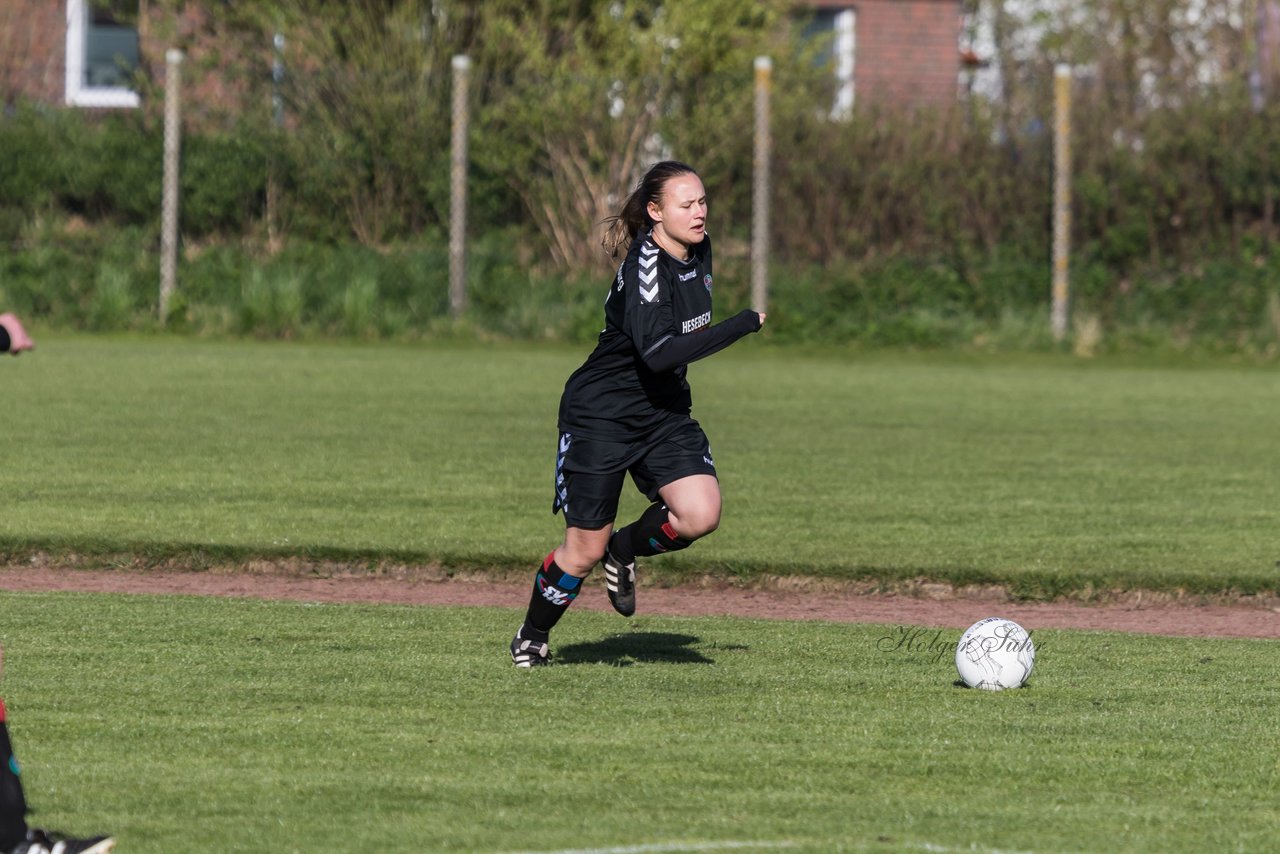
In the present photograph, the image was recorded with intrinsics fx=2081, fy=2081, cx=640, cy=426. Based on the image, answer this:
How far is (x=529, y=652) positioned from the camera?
24.6ft

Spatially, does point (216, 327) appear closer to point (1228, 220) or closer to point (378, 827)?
point (1228, 220)

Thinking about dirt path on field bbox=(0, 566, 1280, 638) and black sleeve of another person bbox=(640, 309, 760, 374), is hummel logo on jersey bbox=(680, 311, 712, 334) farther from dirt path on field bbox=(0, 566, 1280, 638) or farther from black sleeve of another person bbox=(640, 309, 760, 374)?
dirt path on field bbox=(0, 566, 1280, 638)

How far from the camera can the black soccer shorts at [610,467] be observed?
732 centimetres

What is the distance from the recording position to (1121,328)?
23.8 m

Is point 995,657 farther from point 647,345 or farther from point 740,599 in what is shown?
point 740,599

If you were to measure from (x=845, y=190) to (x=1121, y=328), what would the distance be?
3.53m

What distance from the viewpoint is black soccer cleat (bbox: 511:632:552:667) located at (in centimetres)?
748

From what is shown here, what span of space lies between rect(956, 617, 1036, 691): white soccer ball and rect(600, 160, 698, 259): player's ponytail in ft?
6.07

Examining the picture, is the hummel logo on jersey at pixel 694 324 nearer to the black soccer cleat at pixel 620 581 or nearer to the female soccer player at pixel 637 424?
the female soccer player at pixel 637 424

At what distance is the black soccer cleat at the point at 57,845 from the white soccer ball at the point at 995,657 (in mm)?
3479

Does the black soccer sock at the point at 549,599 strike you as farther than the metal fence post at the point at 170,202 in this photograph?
No

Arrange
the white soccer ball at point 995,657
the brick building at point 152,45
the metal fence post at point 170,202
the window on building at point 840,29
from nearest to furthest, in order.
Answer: the white soccer ball at point 995,657, the metal fence post at point 170,202, the brick building at point 152,45, the window on building at point 840,29

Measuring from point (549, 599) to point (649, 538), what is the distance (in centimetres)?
42

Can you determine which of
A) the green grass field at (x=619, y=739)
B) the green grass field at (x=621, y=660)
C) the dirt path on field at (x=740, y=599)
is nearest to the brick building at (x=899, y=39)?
the green grass field at (x=621, y=660)
